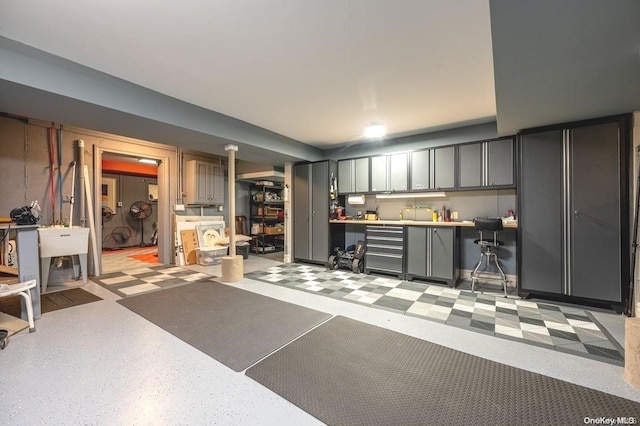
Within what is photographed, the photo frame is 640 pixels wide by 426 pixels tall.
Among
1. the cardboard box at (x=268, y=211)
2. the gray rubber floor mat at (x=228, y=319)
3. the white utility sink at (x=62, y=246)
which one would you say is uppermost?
the cardboard box at (x=268, y=211)

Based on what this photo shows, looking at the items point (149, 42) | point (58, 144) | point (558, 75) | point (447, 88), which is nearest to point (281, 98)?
point (149, 42)

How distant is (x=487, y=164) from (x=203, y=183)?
5.84 meters

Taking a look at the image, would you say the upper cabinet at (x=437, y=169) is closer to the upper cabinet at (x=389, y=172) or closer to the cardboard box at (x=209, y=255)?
the upper cabinet at (x=389, y=172)

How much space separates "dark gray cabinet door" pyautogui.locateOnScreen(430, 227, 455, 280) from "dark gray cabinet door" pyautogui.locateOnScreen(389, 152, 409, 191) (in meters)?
1.03

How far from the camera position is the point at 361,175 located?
205 inches

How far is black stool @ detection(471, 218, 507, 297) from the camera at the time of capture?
11.7ft

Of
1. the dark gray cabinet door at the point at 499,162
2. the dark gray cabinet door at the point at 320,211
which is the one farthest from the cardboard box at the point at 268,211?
the dark gray cabinet door at the point at 499,162

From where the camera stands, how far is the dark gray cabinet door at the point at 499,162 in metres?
3.81

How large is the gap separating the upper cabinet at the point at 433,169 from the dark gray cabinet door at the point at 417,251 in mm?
800

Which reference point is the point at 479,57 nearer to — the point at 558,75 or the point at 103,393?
the point at 558,75

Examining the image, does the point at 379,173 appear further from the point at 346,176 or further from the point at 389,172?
the point at 346,176

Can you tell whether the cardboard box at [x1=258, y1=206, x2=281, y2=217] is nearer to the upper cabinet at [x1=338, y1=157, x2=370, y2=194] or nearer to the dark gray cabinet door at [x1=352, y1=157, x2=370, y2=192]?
the upper cabinet at [x1=338, y1=157, x2=370, y2=194]

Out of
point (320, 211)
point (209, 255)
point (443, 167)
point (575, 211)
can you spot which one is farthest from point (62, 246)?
point (575, 211)

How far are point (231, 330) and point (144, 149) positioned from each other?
4742 mm
